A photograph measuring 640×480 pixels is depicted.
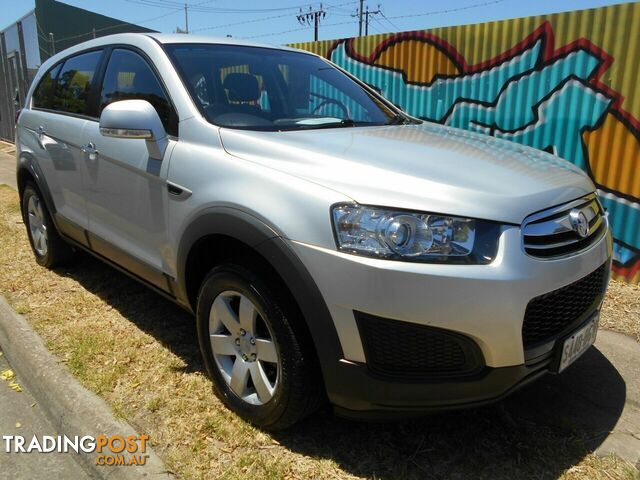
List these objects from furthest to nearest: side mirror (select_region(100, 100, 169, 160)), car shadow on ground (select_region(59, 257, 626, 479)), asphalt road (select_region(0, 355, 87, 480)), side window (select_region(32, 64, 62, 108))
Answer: side window (select_region(32, 64, 62, 108)), side mirror (select_region(100, 100, 169, 160)), asphalt road (select_region(0, 355, 87, 480)), car shadow on ground (select_region(59, 257, 626, 479))

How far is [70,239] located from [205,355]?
1929 mm

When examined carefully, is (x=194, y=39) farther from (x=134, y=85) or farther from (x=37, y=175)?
(x=37, y=175)

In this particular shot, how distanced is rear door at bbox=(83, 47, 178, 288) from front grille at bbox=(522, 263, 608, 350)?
5.63 ft

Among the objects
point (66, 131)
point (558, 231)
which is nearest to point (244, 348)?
point (558, 231)

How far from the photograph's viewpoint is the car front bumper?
1.75 metres

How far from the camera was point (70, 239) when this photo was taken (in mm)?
3891

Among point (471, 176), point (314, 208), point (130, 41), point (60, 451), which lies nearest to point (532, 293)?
point (471, 176)

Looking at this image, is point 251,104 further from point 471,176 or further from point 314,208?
point 471,176

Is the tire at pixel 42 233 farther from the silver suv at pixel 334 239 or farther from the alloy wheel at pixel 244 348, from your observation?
the alloy wheel at pixel 244 348

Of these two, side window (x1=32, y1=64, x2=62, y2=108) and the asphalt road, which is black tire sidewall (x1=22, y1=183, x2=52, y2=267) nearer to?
side window (x1=32, y1=64, x2=62, y2=108)

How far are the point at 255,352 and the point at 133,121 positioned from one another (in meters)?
1.21

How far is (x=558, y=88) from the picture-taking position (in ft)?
15.3

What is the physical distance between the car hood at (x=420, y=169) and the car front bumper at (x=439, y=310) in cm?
18

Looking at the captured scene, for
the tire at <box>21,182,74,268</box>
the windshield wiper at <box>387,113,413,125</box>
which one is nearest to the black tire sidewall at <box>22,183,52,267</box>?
the tire at <box>21,182,74,268</box>
